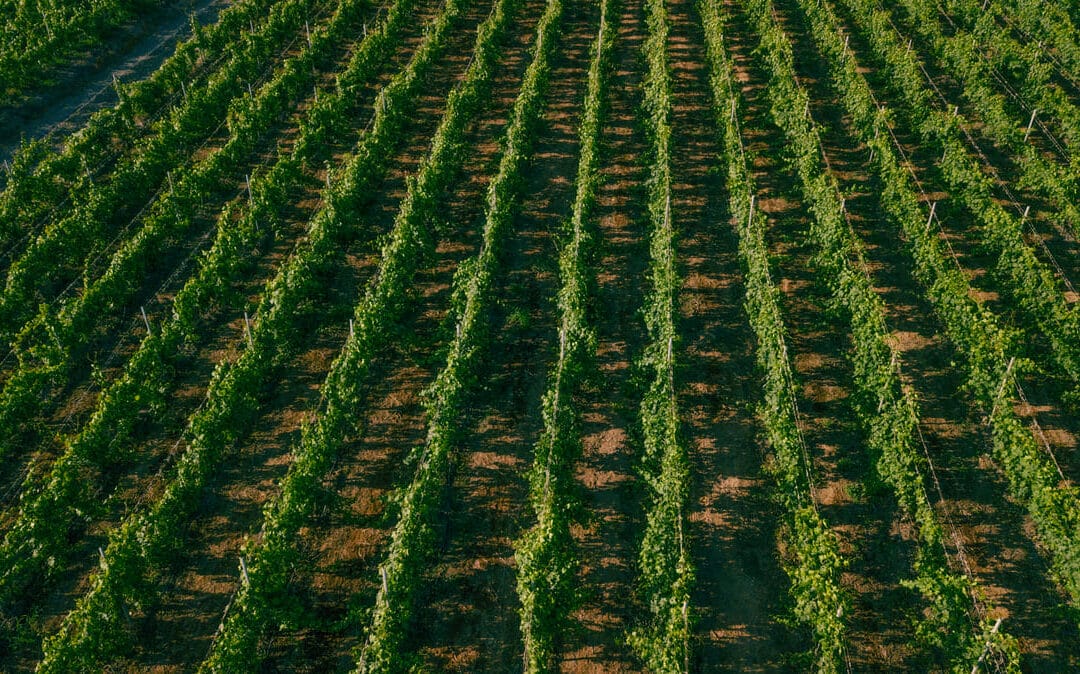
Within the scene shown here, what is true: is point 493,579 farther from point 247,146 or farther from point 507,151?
point 247,146

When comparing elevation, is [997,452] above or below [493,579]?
above

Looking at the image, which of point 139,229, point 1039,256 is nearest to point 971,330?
point 1039,256

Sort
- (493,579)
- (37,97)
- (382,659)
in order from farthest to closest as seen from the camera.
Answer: (37,97), (493,579), (382,659)

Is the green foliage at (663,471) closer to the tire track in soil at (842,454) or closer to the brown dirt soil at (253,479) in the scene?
the tire track in soil at (842,454)

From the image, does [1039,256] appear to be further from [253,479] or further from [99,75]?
[99,75]

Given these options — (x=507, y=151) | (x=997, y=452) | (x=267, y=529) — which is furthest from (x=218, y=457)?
(x=997, y=452)
